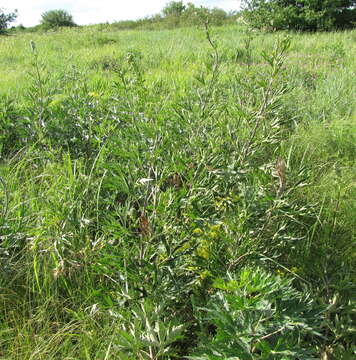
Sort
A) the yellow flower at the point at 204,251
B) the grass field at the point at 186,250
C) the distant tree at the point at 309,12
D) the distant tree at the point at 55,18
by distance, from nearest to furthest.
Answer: the grass field at the point at 186,250, the yellow flower at the point at 204,251, the distant tree at the point at 309,12, the distant tree at the point at 55,18

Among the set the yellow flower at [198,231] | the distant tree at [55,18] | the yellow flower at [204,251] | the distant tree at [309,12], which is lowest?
the yellow flower at [204,251]

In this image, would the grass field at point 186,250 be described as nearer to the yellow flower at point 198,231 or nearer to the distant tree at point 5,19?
the yellow flower at point 198,231

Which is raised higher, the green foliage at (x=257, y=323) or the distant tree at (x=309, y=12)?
the distant tree at (x=309, y=12)

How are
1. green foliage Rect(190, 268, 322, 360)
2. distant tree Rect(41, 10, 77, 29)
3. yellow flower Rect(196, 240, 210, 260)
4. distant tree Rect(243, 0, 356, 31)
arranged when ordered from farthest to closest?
distant tree Rect(41, 10, 77, 29), distant tree Rect(243, 0, 356, 31), yellow flower Rect(196, 240, 210, 260), green foliage Rect(190, 268, 322, 360)

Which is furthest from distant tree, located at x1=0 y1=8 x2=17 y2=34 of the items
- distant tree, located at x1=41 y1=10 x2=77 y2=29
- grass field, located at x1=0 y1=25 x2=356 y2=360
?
grass field, located at x1=0 y1=25 x2=356 y2=360

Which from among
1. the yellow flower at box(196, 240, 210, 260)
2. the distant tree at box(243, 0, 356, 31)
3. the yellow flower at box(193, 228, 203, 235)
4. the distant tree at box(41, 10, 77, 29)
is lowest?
the yellow flower at box(196, 240, 210, 260)

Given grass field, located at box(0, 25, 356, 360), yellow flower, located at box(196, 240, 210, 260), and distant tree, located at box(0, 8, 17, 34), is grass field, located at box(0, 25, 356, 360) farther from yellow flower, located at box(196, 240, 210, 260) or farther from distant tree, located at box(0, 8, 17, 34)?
distant tree, located at box(0, 8, 17, 34)

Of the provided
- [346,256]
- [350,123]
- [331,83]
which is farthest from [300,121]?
[346,256]

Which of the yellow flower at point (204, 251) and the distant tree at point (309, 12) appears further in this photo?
the distant tree at point (309, 12)

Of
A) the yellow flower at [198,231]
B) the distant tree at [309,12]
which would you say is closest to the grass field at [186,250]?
the yellow flower at [198,231]

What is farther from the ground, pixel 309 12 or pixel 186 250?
pixel 309 12

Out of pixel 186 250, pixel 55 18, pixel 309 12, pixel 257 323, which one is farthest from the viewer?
pixel 55 18

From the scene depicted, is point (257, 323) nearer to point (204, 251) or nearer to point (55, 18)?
point (204, 251)

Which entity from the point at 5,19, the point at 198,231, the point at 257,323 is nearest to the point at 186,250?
the point at 198,231
